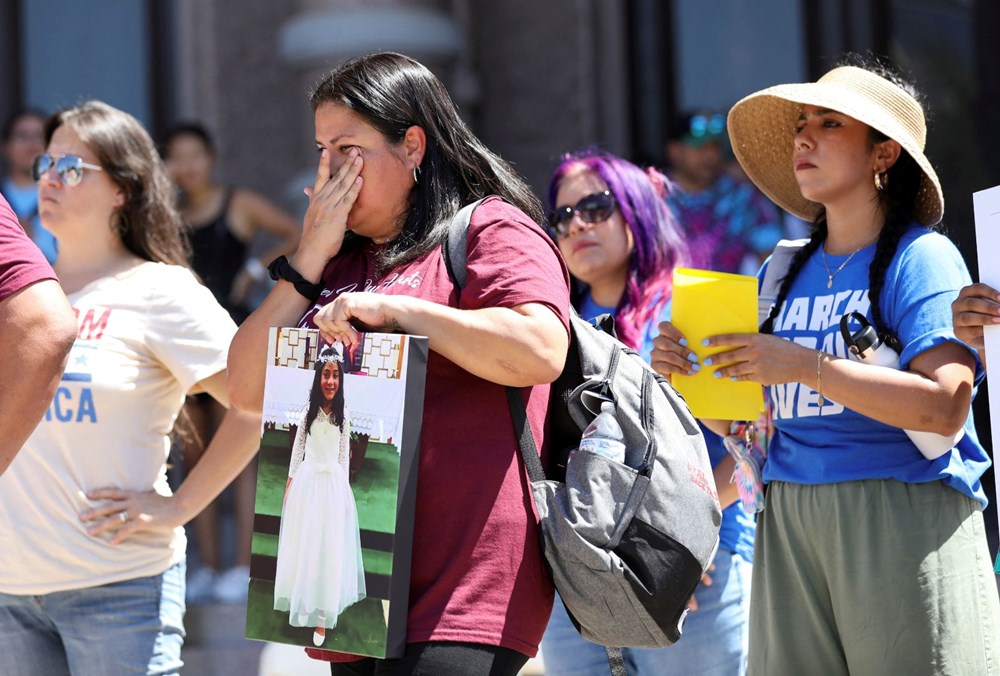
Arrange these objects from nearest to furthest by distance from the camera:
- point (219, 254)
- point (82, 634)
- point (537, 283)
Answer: point (537, 283)
point (82, 634)
point (219, 254)

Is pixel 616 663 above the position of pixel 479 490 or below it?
below

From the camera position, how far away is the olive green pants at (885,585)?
2838 mm

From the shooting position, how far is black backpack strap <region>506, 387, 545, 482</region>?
2498 mm

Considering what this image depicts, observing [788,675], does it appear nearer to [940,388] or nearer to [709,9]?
[940,388]

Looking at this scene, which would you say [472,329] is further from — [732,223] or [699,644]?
[732,223]

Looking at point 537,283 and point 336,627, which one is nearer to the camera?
point 336,627

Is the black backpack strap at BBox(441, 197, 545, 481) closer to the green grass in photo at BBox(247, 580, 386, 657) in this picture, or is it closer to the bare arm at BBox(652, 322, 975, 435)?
the green grass in photo at BBox(247, 580, 386, 657)

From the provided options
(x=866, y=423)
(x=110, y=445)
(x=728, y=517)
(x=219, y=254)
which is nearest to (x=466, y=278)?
(x=866, y=423)

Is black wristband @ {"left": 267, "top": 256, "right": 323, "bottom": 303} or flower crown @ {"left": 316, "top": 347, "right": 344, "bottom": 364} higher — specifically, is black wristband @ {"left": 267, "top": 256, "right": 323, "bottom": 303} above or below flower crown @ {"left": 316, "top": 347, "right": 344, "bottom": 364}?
above

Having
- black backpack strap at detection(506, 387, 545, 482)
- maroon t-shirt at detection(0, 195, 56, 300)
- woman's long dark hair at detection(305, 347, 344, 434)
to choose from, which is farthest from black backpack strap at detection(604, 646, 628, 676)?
maroon t-shirt at detection(0, 195, 56, 300)

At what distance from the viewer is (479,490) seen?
2441 millimetres

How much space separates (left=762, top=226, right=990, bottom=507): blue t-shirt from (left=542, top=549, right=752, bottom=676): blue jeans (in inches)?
20.4

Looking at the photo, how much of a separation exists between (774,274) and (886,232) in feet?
1.08

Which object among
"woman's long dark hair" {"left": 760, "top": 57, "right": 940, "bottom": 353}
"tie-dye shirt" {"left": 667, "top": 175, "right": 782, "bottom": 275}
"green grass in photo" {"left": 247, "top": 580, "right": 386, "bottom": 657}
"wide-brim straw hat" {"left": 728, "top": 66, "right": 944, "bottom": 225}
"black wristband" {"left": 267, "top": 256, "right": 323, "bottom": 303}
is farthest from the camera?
"tie-dye shirt" {"left": 667, "top": 175, "right": 782, "bottom": 275}
